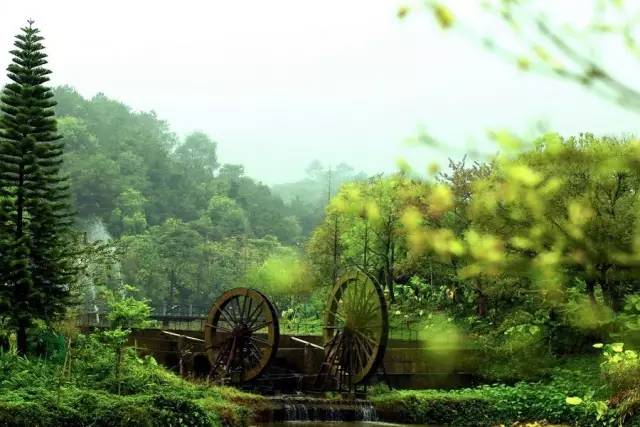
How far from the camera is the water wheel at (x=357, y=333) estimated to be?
19.6m

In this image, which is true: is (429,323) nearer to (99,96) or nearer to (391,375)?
(391,375)

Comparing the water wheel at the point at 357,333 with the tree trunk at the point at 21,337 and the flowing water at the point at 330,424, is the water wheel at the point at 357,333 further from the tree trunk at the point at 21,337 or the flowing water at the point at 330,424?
the tree trunk at the point at 21,337

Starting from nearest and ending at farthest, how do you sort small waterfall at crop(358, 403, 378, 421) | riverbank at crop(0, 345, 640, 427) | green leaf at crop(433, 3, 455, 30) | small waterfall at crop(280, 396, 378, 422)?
green leaf at crop(433, 3, 455, 30) < riverbank at crop(0, 345, 640, 427) < small waterfall at crop(280, 396, 378, 422) < small waterfall at crop(358, 403, 378, 421)

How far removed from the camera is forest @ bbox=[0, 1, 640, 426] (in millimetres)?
2139

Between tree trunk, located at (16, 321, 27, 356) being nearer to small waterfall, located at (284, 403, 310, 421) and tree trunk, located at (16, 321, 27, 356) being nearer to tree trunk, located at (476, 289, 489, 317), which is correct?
small waterfall, located at (284, 403, 310, 421)

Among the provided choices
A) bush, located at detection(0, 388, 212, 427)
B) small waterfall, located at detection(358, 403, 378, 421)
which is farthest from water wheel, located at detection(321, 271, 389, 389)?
bush, located at detection(0, 388, 212, 427)

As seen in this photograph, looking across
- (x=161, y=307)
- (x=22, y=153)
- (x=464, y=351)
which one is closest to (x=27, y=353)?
(x=22, y=153)

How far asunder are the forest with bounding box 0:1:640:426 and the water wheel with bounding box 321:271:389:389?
69 mm

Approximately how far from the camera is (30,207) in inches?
575

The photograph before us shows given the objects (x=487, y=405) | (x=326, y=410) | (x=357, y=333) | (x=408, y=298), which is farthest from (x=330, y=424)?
(x=408, y=298)

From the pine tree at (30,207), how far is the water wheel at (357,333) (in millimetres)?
7749

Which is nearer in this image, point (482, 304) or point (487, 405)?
point (487, 405)

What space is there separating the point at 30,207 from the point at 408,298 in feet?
65.8

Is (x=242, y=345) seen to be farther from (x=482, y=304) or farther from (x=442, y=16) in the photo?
(x=442, y=16)
